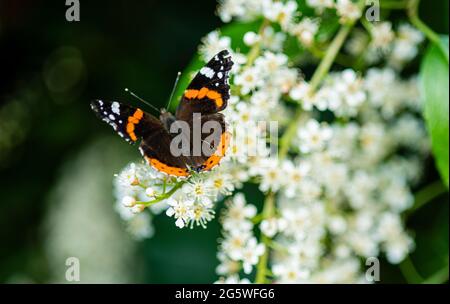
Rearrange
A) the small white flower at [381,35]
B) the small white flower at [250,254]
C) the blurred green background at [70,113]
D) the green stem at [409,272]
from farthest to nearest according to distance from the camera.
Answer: the blurred green background at [70,113] → the green stem at [409,272] → the small white flower at [381,35] → the small white flower at [250,254]

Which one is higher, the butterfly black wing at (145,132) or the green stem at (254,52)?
the green stem at (254,52)

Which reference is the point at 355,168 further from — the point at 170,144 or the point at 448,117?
the point at 170,144

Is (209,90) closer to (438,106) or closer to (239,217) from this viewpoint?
(239,217)

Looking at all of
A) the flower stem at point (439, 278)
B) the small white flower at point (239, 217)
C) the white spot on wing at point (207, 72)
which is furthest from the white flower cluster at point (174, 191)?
the flower stem at point (439, 278)

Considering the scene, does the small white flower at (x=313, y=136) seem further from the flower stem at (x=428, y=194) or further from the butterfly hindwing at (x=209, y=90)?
the flower stem at (x=428, y=194)

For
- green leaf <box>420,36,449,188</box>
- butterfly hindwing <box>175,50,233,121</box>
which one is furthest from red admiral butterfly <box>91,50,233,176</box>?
green leaf <box>420,36,449,188</box>

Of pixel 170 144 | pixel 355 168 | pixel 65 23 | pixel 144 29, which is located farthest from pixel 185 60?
pixel 170 144
